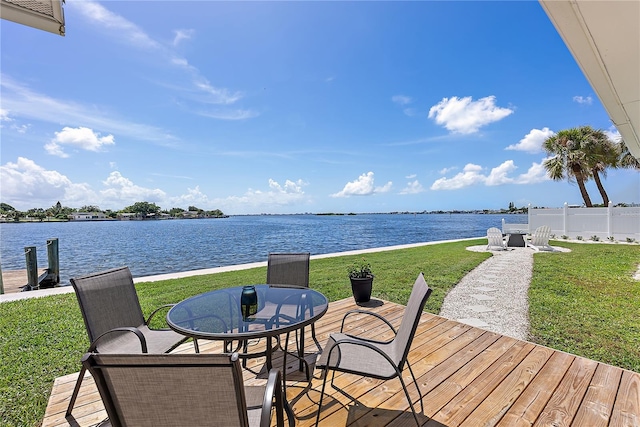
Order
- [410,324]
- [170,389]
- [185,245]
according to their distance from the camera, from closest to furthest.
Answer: [170,389]
[410,324]
[185,245]

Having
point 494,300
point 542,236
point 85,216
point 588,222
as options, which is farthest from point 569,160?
point 85,216

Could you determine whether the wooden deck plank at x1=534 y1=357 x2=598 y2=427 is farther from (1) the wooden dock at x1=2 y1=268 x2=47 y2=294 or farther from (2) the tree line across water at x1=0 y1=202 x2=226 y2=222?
(2) the tree line across water at x1=0 y1=202 x2=226 y2=222

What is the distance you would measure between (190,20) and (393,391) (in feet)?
29.2

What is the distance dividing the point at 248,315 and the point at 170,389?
106 centimetres

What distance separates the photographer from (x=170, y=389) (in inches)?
41.2

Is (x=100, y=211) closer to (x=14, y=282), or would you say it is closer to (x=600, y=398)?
(x=14, y=282)

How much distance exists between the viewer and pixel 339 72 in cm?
1284

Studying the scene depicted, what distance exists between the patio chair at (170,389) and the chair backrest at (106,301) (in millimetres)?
1442

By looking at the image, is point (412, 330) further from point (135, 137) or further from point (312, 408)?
point (135, 137)

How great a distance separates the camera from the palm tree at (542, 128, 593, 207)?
1633cm

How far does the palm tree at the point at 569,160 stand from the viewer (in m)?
16.3

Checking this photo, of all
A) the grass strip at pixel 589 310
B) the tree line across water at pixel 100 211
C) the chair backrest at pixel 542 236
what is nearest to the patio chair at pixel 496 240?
the chair backrest at pixel 542 236

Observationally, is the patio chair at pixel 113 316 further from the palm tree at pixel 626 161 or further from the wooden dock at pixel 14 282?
the palm tree at pixel 626 161

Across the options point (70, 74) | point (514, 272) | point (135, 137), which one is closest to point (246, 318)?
point (514, 272)
